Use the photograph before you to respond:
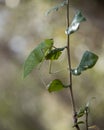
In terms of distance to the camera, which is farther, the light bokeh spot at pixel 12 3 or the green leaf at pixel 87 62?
the light bokeh spot at pixel 12 3

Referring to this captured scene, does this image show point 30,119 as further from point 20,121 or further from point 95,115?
point 95,115

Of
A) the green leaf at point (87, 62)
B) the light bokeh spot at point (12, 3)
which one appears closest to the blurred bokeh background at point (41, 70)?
the light bokeh spot at point (12, 3)

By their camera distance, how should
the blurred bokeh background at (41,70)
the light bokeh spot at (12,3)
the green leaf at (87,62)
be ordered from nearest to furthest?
1. the green leaf at (87,62)
2. the blurred bokeh background at (41,70)
3. the light bokeh spot at (12,3)

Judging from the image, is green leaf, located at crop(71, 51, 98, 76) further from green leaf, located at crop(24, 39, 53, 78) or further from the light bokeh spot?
the light bokeh spot

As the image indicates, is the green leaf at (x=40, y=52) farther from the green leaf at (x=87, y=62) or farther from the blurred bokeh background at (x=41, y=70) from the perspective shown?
the blurred bokeh background at (x=41, y=70)

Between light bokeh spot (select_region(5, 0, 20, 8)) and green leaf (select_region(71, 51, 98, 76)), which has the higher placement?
light bokeh spot (select_region(5, 0, 20, 8))

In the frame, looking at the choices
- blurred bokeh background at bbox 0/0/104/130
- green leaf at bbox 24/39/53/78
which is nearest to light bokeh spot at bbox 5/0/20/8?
blurred bokeh background at bbox 0/0/104/130

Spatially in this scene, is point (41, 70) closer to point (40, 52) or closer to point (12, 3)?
point (12, 3)

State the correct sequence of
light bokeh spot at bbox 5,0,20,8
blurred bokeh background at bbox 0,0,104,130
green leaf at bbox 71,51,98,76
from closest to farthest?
green leaf at bbox 71,51,98,76, blurred bokeh background at bbox 0,0,104,130, light bokeh spot at bbox 5,0,20,8

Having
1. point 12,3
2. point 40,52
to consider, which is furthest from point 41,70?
point 40,52

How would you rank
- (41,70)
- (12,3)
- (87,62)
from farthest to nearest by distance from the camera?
(12,3) < (41,70) < (87,62)
